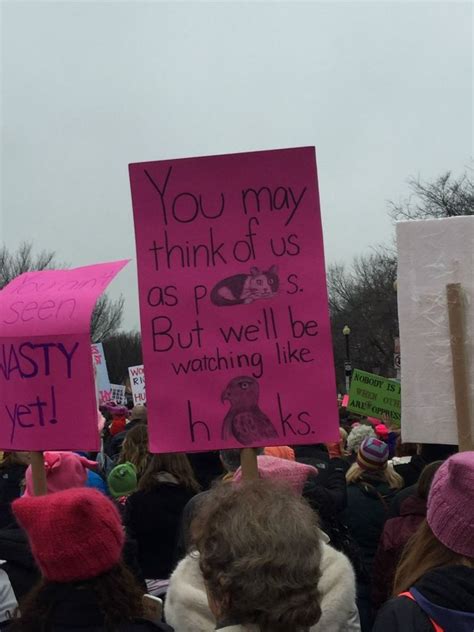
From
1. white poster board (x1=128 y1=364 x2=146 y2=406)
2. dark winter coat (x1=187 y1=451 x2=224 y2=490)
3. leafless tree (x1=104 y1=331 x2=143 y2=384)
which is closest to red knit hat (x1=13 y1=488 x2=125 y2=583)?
dark winter coat (x1=187 y1=451 x2=224 y2=490)

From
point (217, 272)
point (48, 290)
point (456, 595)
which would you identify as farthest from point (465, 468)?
point (48, 290)

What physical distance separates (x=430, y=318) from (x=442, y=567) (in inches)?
53.4

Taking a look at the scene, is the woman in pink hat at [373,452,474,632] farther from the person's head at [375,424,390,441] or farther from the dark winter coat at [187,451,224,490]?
the person's head at [375,424,390,441]

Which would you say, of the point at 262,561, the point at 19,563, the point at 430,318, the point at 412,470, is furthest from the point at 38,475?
the point at 412,470

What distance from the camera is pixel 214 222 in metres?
3.19

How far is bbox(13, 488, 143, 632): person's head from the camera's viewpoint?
2.14 meters

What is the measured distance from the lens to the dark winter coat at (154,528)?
13.8 feet

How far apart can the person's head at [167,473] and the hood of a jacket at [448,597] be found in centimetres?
243

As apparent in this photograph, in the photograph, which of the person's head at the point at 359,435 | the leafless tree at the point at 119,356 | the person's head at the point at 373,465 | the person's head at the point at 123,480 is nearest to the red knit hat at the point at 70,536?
the person's head at the point at 373,465

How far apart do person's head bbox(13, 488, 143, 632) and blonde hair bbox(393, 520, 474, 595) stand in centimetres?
79

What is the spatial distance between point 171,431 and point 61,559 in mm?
966

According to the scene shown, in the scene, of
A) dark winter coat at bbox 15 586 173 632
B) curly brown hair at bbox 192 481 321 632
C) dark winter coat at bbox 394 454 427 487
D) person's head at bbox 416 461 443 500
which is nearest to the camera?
curly brown hair at bbox 192 481 321 632

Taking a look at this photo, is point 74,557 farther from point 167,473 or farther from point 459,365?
point 167,473

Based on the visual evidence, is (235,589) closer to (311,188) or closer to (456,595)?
(456,595)
